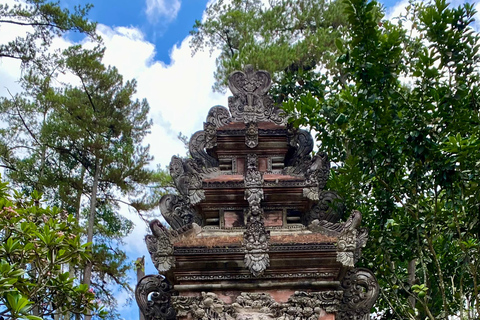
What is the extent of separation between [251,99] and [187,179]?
1962 mm

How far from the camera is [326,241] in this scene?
6.55 metres

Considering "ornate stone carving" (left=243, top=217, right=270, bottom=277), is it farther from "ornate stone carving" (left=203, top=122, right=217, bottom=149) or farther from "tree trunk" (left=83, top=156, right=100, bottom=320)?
"tree trunk" (left=83, top=156, right=100, bottom=320)

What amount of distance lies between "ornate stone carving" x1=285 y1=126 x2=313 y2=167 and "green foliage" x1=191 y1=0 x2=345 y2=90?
214 inches

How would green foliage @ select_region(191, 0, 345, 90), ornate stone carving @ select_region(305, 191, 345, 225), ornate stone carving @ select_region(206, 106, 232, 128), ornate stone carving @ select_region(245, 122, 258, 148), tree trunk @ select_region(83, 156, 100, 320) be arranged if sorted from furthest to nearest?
tree trunk @ select_region(83, 156, 100, 320) < green foliage @ select_region(191, 0, 345, 90) < ornate stone carving @ select_region(206, 106, 232, 128) < ornate stone carving @ select_region(245, 122, 258, 148) < ornate stone carving @ select_region(305, 191, 345, 225)

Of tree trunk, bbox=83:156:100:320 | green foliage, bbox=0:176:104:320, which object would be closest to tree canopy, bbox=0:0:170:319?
tree trunk, bbox=83:156:100:320

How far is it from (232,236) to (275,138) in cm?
184

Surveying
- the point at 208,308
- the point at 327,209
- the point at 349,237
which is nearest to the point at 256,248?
the point at 208,308

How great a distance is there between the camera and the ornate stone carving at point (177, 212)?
7738mm

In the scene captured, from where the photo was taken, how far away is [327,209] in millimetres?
7820

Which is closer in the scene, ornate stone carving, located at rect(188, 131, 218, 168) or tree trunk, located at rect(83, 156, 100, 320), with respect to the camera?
ornate stone carving, located at rect(188, 131, 218, 168)

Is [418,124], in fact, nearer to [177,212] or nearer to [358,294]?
[358,294]

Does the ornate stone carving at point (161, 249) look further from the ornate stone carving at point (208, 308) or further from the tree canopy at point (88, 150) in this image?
the tree canopy at point (88, 150)

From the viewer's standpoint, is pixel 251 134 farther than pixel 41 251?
Yes

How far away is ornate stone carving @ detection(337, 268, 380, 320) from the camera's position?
6852 mm
